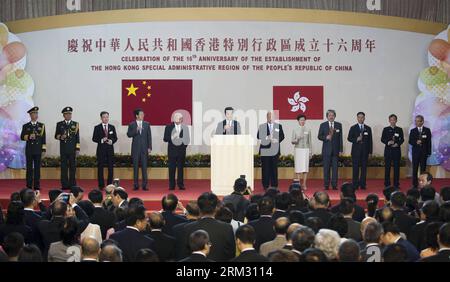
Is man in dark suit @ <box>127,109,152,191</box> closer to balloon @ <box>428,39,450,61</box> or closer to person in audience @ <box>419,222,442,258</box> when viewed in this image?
balloon @ <box>428,39,450,61</box>

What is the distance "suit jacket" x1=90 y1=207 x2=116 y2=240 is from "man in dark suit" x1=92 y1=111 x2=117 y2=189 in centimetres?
581

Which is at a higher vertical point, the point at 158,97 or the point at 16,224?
the point at 158,97

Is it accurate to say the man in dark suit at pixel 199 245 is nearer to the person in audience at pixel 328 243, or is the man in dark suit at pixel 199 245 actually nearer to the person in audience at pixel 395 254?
the person in audience at pixel 328 243

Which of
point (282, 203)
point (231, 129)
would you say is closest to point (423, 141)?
point (231, 129)

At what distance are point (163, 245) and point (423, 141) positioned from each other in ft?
26.9

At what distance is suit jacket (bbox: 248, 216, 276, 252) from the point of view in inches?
262

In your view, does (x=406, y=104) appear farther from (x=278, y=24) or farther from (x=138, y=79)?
(x=138, y=79)

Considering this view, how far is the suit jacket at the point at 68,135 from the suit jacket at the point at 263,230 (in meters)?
6.80

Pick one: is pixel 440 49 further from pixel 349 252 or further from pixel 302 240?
pixel 349 252

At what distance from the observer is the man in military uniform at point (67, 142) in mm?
12891

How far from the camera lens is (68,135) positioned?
12.9m

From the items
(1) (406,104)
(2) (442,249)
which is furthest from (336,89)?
(2) (442,249)

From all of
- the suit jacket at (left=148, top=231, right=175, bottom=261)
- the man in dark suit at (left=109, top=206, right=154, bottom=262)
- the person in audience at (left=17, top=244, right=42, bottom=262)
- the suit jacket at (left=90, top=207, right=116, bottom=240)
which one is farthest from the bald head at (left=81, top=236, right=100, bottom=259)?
the suit jacket at (left=90, top=207, right=116, bottom=240)
